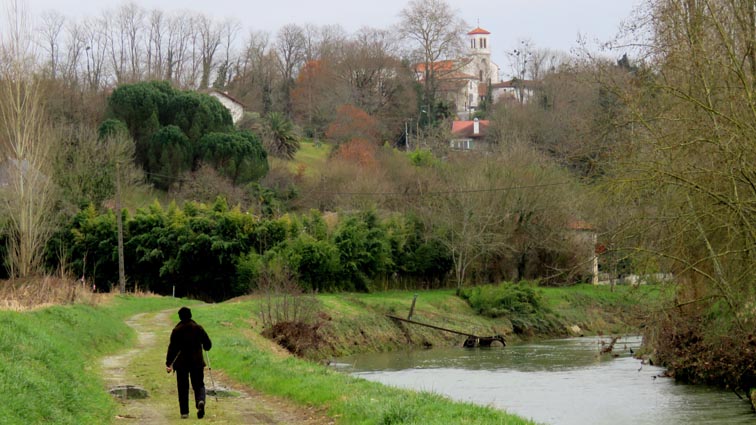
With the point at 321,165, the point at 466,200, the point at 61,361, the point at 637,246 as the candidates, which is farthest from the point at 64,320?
the point at 321,165

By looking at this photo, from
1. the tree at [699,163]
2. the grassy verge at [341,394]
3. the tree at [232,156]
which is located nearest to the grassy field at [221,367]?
the grassy verge at [341,394]

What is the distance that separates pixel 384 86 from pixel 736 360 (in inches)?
3262

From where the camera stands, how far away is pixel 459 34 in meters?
105

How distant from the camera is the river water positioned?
2305 centimetres

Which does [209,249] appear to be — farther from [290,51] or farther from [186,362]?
[290,51]

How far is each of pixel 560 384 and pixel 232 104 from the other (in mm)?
69644

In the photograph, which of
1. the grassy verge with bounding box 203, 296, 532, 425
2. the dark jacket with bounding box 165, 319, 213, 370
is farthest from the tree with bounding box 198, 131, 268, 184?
the dark jacket with bounding box 165, 319, 213, 370

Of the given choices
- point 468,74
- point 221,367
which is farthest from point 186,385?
point 468,74

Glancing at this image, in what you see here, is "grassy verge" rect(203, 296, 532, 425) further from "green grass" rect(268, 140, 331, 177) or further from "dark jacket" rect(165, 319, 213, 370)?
"green grass" rect(268, 140, 331, 177)

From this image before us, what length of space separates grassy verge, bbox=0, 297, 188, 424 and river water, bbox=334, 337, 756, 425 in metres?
7.45

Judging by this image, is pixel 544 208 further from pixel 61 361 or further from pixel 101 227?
pixel 61 361

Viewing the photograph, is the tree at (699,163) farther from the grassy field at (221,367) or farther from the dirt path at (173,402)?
the dirt path at (173,402)

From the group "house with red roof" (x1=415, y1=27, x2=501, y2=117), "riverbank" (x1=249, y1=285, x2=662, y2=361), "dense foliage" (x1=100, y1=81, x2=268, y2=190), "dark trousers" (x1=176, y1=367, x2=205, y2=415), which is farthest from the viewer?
"house with red roof" (x1=415, y1=27, x2=501, y2=117)

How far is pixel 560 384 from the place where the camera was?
97.1 feet
